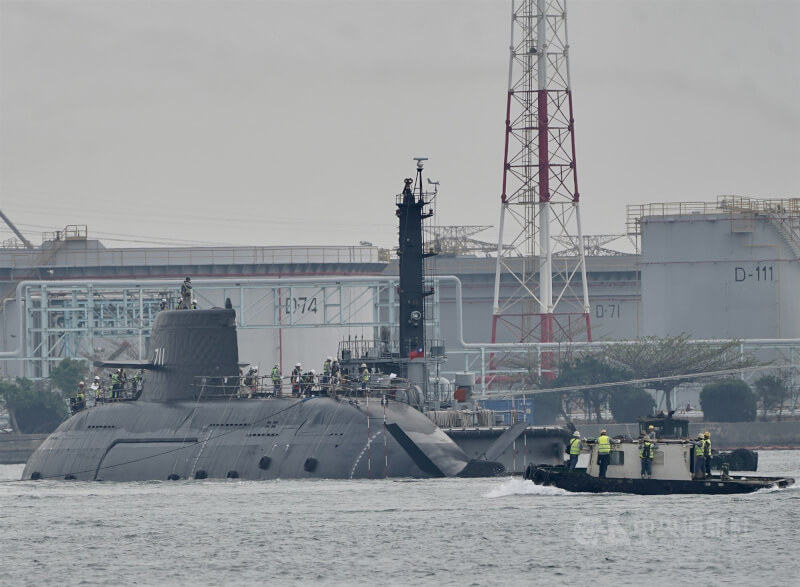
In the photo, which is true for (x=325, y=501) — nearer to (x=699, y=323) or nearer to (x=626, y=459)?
(x=626, y=459)

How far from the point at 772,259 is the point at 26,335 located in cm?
5274

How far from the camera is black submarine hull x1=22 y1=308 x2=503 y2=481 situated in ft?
199

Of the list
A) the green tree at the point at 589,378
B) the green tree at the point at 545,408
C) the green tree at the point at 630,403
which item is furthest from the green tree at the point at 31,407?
the green tree at the point at 630,403

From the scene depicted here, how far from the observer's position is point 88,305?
99312 mm

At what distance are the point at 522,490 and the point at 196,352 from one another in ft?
51.3

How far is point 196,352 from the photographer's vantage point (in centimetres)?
6725

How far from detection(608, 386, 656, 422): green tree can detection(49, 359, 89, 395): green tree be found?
108 feet

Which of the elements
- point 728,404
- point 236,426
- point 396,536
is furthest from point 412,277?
point 728,404

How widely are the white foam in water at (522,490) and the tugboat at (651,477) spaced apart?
39cm

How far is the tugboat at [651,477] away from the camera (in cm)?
5509

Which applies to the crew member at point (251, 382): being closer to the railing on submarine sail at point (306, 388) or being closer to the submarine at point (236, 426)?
the railing on submarine sail at point (306, 388)

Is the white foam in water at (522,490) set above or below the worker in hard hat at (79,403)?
below

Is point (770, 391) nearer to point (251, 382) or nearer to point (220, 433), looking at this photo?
point (251, 382)

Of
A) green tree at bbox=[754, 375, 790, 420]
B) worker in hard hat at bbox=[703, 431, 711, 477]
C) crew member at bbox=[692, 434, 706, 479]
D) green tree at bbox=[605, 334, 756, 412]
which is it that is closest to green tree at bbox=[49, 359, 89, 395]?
green tree at bbox=[605, 334, 756, 412]
